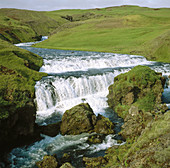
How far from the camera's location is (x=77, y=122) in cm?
1944

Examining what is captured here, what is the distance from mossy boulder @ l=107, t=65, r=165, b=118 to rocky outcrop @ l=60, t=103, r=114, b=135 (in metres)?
4.40

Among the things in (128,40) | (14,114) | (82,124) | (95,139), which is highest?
(128,40)

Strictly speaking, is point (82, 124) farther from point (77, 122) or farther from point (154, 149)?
point (154, 149)

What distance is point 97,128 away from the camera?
1945cm

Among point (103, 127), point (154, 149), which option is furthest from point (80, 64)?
point (154, 149)

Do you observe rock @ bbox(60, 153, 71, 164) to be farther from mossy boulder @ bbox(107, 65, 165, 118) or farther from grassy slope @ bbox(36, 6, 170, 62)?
grassy slope @ bbox(36, 6, 170, 62)

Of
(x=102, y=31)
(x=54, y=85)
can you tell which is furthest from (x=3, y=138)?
(x=102, y=31)

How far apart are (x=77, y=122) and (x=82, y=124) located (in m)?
0.59

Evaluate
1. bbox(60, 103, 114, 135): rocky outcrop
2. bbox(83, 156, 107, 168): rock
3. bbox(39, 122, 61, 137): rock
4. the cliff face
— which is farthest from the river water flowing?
the cliff face

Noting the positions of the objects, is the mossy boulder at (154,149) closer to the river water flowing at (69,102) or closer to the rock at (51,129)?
the river water flowing at (69,102)

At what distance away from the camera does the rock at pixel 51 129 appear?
63.6 ft

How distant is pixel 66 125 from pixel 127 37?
76.0m

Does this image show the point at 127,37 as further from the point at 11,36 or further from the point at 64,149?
the point at 64,149

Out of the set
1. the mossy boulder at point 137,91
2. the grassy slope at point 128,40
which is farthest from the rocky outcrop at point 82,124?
the grassy slope at point 128,40
